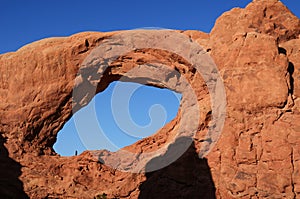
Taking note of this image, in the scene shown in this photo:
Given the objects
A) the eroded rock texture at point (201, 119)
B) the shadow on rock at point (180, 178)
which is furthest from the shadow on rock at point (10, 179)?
the shadow on rock at point (180, 178)

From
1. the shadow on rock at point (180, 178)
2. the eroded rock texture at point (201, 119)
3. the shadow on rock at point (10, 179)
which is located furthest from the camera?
the shadow on rock at point (10, 179)

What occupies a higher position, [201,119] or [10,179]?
[201,119]

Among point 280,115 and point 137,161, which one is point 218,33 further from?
point 137,161

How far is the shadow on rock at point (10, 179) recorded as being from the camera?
17.6 m

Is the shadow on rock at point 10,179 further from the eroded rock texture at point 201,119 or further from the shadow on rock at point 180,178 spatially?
the shadow on rock at point 180,178

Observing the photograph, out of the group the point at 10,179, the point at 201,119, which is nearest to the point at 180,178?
the point at 201,119

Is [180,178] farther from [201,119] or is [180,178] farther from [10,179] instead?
[10,179]

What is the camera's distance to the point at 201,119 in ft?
55.7

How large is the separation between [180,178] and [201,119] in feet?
9.12

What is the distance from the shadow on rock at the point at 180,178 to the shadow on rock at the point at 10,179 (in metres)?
5.59

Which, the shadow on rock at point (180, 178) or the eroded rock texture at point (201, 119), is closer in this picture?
the eroded rock texture at point (201, 119)

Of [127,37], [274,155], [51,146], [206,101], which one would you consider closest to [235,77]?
[206,101]

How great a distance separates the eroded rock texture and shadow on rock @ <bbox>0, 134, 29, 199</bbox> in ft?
0.14

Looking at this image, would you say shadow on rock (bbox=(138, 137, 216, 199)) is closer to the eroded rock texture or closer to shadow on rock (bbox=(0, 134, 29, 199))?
the eroded rock texture
